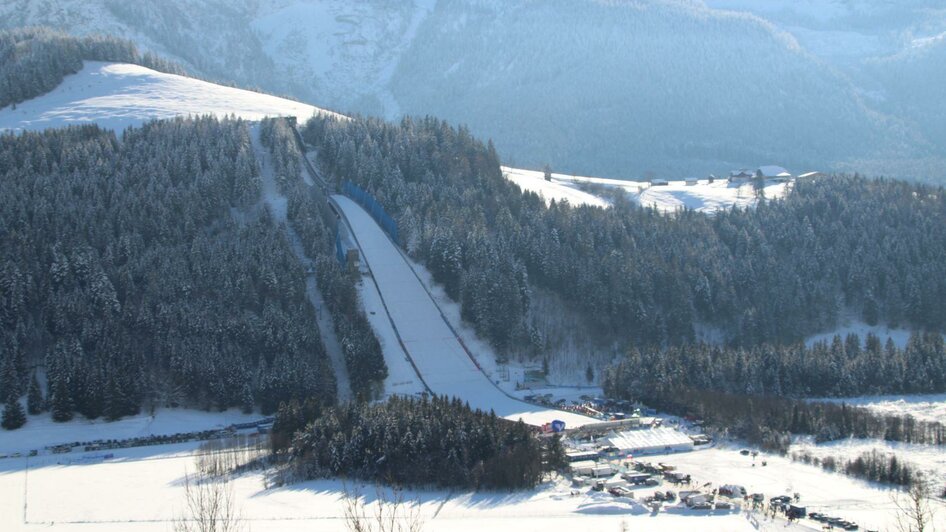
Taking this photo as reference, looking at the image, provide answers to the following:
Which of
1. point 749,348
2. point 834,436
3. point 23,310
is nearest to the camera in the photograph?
point 834,436

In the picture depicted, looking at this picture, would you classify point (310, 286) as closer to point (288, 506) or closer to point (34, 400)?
point (34, 400)

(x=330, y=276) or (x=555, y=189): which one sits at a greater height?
(x=555, y=189)

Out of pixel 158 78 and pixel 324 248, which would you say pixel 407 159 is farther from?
pixel 158 78

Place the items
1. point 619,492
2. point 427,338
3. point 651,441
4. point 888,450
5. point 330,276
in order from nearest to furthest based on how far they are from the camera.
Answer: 1. point 619,492
2. point 888,450
3. point 651,441
4. point 427,338
5. point 330,276

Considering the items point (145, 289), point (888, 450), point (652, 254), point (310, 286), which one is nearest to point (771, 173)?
point (652, 254)

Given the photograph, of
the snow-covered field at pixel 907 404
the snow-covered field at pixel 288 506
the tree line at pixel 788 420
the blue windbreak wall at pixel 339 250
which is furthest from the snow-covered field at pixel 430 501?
the blue windbreak wall at pixel 339 250

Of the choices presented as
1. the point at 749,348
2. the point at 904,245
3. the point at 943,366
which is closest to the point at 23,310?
the point at 749,348
